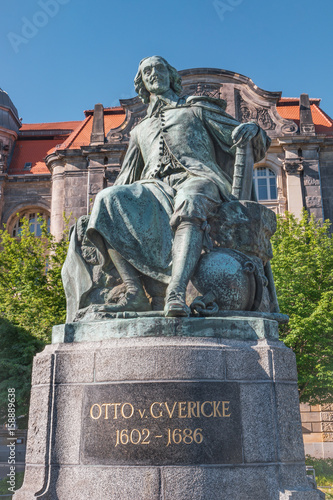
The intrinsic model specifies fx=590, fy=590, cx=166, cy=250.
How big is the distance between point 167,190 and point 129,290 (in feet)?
3.58

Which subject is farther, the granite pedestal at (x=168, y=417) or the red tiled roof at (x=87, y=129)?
the red tiled roof at (x=87, y=129)

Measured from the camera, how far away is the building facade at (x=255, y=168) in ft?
96.4

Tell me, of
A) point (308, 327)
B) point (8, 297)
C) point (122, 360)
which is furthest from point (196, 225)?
point (8, 297)

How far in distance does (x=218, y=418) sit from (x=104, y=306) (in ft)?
4.33

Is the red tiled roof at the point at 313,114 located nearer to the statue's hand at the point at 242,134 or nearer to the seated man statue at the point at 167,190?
the seated man statue at the point at 167,190

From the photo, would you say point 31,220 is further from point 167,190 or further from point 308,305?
point 167,190

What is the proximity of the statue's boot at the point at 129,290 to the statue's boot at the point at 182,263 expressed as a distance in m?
0.34

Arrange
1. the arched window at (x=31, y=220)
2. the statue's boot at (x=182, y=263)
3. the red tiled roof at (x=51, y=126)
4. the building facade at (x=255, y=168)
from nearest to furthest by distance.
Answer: the statue's boot at (x=182, y=263)
the building facade at (x=255, y=168)
the arched window at (x=31, y=220)
the red tiled roof at (x=51, y=126)

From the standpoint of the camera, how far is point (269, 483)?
13.3 ft

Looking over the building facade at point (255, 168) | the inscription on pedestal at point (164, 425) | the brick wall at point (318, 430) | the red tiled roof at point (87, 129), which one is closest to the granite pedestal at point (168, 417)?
the inscription on pedestal at point (164, 425)

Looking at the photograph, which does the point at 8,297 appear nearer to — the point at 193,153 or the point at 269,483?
the point at 193,153

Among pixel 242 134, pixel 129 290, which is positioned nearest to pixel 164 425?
pixel 129 290

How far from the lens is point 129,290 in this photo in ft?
16.4

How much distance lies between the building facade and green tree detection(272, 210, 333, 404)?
7023 mm
